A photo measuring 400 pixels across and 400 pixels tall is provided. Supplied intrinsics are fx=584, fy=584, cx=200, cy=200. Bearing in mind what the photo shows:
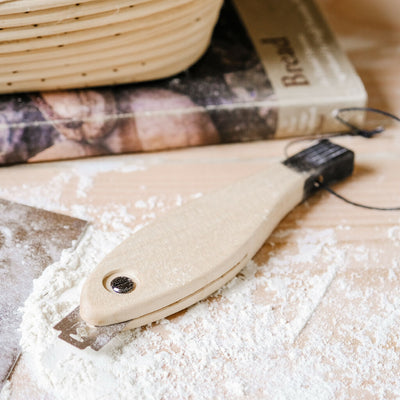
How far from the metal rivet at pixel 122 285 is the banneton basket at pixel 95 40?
20 cm

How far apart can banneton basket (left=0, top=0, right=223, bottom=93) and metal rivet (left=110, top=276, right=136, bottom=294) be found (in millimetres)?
200

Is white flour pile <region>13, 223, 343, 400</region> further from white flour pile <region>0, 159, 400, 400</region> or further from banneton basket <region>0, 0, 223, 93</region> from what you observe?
banneton basket <region>0, 0, 223, 93</region>

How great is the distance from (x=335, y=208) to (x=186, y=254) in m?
0.14

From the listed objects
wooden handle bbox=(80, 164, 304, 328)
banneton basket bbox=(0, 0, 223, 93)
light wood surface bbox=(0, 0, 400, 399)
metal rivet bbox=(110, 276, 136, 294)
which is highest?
banneton basket bbox=(0, 0, 223, 93)

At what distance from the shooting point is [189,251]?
0.35 metres

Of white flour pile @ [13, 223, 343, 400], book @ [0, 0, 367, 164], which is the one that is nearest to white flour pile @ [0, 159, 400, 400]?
white flour pile @ [13, 223, 343, 400]

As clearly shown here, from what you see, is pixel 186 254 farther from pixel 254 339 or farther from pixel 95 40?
pixel 95 40

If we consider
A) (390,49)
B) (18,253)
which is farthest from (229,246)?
(390,49)

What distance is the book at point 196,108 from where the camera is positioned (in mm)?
463

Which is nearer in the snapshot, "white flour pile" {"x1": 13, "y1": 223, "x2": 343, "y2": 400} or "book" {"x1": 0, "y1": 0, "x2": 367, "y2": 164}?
"white flour pile" {"x1": 13, "y1": 223, "x2": 343, "y2": 400}

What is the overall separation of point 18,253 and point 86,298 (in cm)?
8

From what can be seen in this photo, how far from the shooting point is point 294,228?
1.36ft

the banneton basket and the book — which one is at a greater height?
the banneton basket

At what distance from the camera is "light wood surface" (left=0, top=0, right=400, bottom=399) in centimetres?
32
